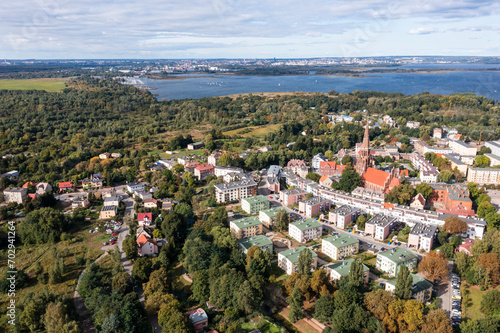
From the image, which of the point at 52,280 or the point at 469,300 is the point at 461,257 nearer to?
the point at 469,300

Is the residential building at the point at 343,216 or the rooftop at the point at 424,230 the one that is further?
the residential building at the point at 343,216

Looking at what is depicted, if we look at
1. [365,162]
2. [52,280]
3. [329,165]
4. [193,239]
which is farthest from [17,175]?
[365,162]

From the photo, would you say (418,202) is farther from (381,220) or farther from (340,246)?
(340,246)

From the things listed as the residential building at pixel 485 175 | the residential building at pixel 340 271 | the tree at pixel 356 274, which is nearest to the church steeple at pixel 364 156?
the residential building at pixel 485 175

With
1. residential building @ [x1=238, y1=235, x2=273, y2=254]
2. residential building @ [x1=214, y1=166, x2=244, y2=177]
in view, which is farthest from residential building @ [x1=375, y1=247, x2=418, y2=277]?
residential building @ [x1=214, y1=166, x2=244, y2=177]

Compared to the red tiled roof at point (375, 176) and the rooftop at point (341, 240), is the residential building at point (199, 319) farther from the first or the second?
the red tiled roof at point (375, 176)

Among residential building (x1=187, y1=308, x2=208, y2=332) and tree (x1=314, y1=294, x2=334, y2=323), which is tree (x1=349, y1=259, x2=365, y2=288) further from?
residential building (x1=187, y1=308, x2=208, y2=332)

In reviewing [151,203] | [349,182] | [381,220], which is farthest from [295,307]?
[151,203]
